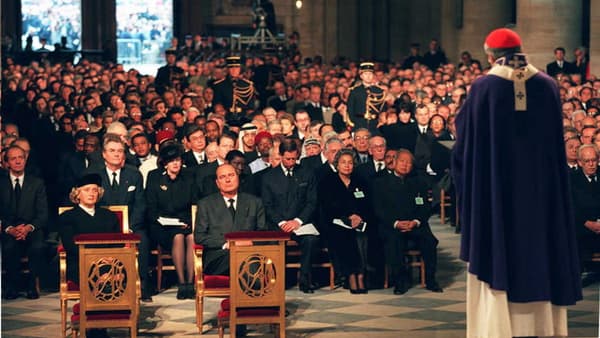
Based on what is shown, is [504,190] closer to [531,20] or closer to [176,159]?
[176,159]

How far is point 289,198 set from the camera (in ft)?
44.7

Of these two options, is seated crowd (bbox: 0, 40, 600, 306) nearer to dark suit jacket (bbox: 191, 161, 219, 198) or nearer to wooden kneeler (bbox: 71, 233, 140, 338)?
dark suit jacket (bbox: 191, 161, 219, 198)

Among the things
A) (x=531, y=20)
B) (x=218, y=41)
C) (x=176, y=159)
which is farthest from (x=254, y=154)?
(x=218, y=41)

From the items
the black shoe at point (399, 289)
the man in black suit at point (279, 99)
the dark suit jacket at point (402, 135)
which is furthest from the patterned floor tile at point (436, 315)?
the man in black suit at point (279, 99)

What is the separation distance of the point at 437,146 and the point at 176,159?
4836 mm

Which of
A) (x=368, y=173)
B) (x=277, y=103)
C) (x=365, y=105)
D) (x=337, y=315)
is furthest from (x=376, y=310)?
(x=277, y=103)

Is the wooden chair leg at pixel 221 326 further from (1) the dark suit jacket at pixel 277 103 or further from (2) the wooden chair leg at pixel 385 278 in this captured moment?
(1) the dark suit jacket at pixel 277 103

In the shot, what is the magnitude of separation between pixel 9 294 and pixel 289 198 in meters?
2.69

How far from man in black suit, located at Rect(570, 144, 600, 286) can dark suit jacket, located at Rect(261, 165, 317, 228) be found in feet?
8.07

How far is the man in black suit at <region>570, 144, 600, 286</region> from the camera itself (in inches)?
546

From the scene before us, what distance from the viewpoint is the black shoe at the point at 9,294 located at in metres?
13.3

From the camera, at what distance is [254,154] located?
50.7ft

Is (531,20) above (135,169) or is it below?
above

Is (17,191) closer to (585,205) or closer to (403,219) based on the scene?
(403,219)
